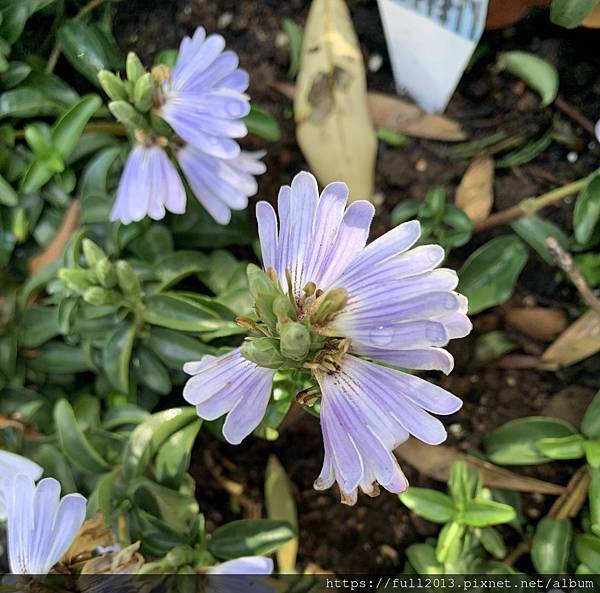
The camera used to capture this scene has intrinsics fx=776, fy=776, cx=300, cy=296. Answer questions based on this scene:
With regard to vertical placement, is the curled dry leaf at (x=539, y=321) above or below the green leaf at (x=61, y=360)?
above

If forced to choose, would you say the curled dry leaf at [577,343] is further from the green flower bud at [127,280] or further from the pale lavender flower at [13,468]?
the pale lavender flower at [13,468]

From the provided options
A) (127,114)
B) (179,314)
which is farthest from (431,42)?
(179,314)

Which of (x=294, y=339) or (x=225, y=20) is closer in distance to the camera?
(x=294, y=339)

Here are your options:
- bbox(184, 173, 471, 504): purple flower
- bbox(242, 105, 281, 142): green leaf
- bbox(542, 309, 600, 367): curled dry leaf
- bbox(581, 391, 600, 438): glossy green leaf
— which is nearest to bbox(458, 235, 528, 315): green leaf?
bbox(542, 309, 600, 367): curled dry leaf

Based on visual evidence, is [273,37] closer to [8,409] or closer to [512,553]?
[8,409]

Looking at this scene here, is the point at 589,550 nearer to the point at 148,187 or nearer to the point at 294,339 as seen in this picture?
the point at 294,339

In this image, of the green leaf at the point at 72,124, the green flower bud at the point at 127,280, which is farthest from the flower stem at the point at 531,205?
the green leaf at the point at 72,124

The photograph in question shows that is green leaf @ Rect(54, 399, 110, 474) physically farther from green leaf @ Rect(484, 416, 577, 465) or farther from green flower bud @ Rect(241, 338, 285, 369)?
green leaf @ Rect(484, 416, 577, 465)

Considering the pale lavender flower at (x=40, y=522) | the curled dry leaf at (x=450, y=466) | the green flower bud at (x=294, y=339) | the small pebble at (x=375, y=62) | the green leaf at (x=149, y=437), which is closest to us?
the green flower bud at (x=294, y=339)
